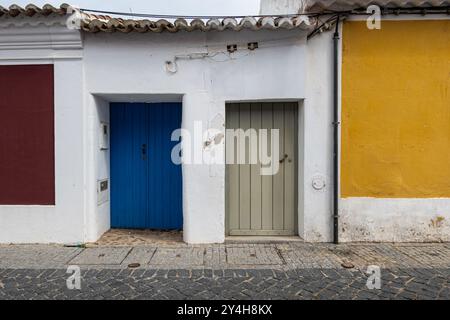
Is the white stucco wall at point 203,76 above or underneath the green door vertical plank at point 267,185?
above

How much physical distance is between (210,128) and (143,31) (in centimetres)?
178

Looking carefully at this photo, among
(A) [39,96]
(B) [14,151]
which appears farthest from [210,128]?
(B) [14,151]

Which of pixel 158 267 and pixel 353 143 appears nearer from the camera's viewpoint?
pixel 158 267

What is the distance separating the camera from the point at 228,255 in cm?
501

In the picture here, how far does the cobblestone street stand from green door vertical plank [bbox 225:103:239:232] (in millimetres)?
645

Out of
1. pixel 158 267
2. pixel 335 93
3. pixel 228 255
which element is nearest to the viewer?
pixel 158 267

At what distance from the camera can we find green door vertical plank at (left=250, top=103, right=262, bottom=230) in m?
5.84

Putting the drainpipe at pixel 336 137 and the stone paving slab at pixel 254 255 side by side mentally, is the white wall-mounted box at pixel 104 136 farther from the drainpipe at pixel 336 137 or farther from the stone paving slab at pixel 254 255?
the drainpipe at pixel 336 137

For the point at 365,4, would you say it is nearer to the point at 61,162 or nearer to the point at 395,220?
the point at 395,220

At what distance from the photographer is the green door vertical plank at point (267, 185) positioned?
5.84 m

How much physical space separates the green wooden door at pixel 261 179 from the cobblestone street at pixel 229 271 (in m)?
0.53

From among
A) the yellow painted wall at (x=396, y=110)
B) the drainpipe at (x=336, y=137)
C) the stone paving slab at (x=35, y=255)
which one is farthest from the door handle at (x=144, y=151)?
the yellow painted wall at (x=396, y=110)

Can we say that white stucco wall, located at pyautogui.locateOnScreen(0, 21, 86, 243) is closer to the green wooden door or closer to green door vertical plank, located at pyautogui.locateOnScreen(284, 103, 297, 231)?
the green wooden door

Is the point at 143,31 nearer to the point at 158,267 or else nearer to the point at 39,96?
the point at 39,96
